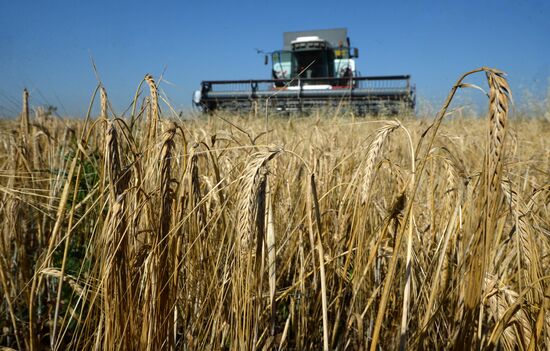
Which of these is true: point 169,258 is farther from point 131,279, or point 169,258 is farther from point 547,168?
point 547,168

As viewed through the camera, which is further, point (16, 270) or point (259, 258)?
point (16, 270)

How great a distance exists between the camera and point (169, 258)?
685 mm

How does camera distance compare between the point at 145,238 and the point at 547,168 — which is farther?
the point at 547,168

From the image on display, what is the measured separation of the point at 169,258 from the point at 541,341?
0.66 meters

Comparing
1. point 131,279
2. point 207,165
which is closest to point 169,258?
point 131,279

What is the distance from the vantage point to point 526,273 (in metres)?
0.74

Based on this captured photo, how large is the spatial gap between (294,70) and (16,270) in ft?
37.7

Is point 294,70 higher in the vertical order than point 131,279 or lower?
higher

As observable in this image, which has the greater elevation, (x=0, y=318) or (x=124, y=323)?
(x=124, y=323)

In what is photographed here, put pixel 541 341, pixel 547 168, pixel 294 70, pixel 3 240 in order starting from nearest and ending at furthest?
pixel 541 341, pixel 3 240, pixel 547 168, pixel 294 70

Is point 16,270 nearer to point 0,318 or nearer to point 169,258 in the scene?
point 0,318

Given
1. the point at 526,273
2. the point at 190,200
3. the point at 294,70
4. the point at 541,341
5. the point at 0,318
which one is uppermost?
the point at 294,70

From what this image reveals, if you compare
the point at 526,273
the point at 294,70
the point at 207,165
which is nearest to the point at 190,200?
the point at 207,165

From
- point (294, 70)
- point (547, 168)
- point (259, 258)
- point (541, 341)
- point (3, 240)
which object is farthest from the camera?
point (294, 70)
